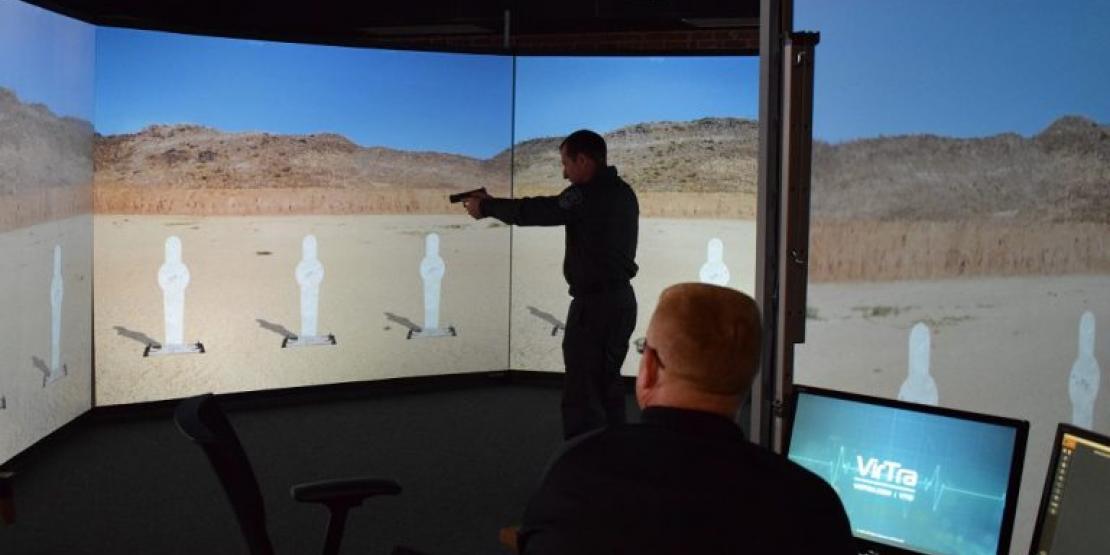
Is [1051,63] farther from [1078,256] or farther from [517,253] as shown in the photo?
[517,253]

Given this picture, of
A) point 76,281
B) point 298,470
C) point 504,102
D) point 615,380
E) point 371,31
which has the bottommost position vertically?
point 298,470

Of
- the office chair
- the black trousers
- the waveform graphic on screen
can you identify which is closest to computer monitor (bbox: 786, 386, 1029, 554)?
the waveform graphic on screen

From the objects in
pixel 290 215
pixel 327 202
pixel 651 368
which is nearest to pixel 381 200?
pixel 327 202

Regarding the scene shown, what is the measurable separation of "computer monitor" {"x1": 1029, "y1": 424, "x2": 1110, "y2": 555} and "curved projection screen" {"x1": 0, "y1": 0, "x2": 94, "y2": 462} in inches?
158

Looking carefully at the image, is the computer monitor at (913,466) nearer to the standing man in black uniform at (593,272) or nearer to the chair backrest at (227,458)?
the chair backrest at (227,458)

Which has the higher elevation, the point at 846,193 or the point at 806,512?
the point at 846,193

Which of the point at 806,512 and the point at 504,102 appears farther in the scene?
the point at 504,102

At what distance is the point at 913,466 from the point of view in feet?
7.31

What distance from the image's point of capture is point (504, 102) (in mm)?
7043

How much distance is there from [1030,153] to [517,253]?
4.65m

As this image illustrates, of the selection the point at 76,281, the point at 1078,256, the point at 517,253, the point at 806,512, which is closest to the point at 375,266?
the point at 517,253

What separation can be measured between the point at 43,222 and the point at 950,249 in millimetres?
3961

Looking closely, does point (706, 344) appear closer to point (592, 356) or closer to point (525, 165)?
point (592, 356)

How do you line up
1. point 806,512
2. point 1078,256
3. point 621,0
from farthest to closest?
point 621,0 → point 1078,256 → point 806,512
